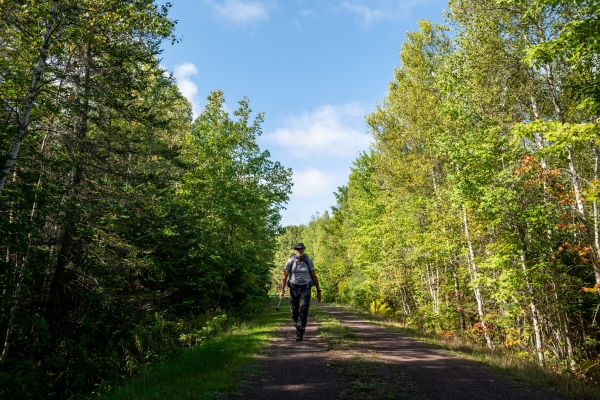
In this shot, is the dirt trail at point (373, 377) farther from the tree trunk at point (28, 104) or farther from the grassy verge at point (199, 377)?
the tree trunk at point (28, 104)

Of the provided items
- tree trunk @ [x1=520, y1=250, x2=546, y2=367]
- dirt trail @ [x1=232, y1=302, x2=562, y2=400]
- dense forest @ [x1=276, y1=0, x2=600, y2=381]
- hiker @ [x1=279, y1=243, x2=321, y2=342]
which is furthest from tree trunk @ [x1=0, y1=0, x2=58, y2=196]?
tree trunk @ [x1=520, y1=250, x2=546, y2=367]

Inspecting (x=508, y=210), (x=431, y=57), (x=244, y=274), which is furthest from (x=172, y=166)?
(x=431, y=57)

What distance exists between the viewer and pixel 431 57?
19.6 meters

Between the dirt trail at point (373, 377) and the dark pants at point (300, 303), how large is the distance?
0.70 m

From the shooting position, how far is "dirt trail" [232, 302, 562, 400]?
187 inches

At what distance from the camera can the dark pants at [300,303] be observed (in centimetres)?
810

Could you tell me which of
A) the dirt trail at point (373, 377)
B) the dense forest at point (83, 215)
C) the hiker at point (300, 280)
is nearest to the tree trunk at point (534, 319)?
the dirt trail at point (373, 377)

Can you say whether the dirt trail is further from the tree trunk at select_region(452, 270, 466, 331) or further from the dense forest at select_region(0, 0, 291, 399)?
the tree trunk at select_region(452, 270, 466, 331)

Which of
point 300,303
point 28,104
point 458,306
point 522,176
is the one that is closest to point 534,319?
point 522,176

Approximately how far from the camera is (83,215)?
9.96m

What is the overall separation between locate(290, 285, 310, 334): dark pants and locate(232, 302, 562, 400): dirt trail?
2.28 feet

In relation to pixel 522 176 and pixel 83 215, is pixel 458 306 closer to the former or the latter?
pixel 522 176

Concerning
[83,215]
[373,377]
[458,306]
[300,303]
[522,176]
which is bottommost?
[373,377]

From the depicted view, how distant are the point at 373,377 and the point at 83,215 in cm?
870
